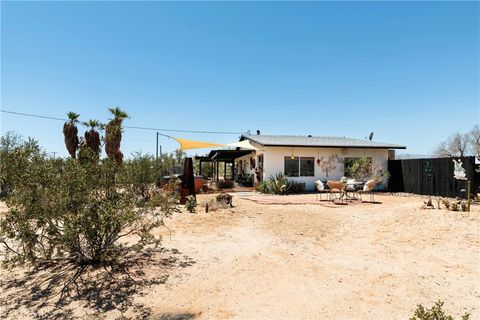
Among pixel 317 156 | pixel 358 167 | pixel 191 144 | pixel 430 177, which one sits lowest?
pixel 430 177

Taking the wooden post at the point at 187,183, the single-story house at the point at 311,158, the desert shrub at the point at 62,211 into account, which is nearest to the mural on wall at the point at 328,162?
the single-story house at the point at 311,158

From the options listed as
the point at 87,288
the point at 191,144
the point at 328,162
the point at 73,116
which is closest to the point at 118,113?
the point at 73,116

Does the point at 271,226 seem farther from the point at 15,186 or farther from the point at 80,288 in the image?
the point at 15,186

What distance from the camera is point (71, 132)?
20578mm

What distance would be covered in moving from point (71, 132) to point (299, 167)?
51.9 feet

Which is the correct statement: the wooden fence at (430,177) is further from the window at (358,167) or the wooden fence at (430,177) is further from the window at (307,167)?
the window at (307,167)

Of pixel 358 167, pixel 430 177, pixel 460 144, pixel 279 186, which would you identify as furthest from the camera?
pixel 460 144

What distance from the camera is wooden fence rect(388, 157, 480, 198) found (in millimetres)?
12867

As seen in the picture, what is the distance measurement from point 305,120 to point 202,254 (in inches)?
1001

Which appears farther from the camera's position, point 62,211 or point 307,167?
point 307,167

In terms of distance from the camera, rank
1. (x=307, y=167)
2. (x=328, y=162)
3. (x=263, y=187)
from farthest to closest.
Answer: (x=328, y=162) → (x=307, y=167) → (x=263, y=187)

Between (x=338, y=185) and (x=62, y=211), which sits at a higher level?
(x=62, y=211)

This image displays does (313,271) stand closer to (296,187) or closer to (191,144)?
(296,187)

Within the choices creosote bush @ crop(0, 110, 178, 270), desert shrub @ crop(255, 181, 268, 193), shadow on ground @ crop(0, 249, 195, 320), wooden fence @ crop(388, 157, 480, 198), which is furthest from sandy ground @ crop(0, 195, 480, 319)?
desert shrub @ crop(255, 181, 268, 193)
